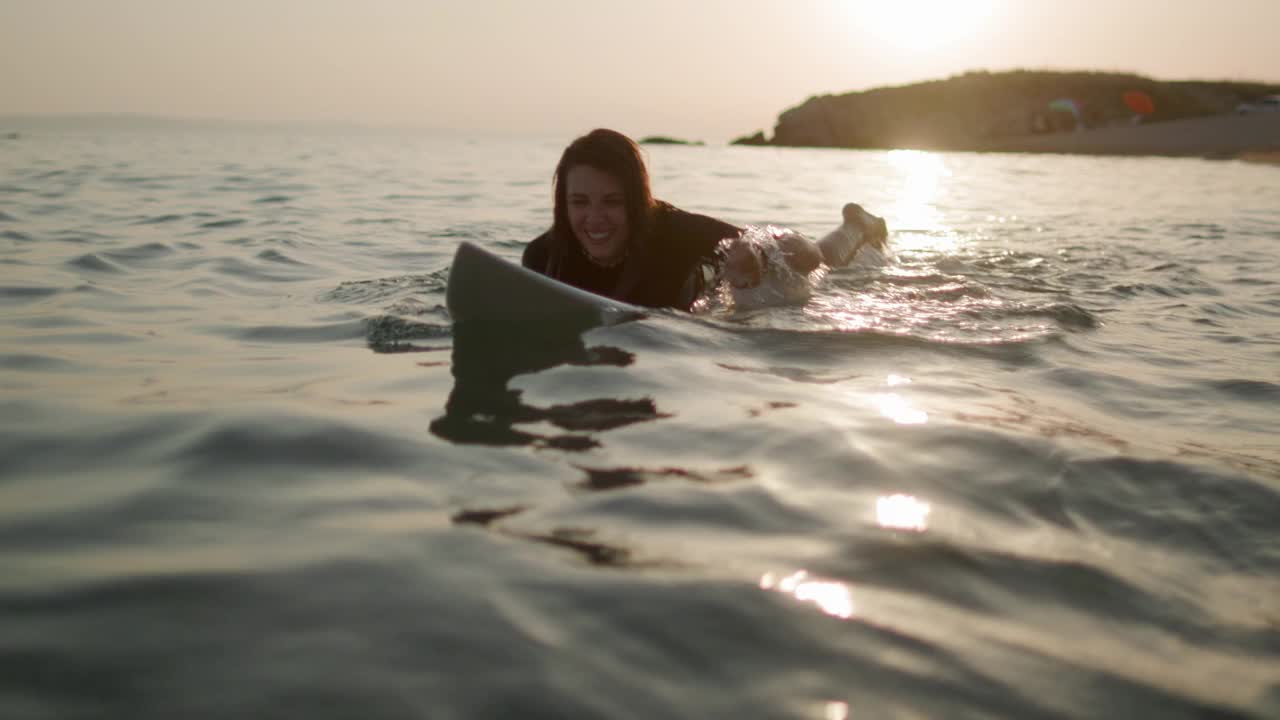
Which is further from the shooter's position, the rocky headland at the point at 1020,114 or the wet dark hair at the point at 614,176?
the rocky headland at the point at 1020,114

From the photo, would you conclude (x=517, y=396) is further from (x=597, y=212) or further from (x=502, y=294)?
(x=597, y=212)

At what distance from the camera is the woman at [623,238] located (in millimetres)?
4652

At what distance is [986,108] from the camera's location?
3214 inches

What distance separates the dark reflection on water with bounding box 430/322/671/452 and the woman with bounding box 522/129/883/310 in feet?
2.96

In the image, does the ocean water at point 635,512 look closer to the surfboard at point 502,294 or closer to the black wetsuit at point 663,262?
the surfboard at point 502,294

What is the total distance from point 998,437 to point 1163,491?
47cm

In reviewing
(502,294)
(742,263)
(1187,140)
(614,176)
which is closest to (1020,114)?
(1187,140)

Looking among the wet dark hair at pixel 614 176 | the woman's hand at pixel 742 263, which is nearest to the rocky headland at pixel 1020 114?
the woman's hand at pixel 742 263

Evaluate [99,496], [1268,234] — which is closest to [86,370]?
[99,496]

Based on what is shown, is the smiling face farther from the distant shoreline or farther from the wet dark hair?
the distant shoreline

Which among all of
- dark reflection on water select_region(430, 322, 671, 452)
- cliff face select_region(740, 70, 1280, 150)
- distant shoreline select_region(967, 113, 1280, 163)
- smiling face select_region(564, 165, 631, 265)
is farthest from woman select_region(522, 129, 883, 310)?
cliff face select_region(740, 70, 1280, 150)

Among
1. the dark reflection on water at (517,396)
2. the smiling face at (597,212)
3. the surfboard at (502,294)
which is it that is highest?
the smiling face at (597,212)

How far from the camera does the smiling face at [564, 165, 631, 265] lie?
4.63m

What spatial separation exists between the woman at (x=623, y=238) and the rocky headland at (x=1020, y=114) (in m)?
47.3
